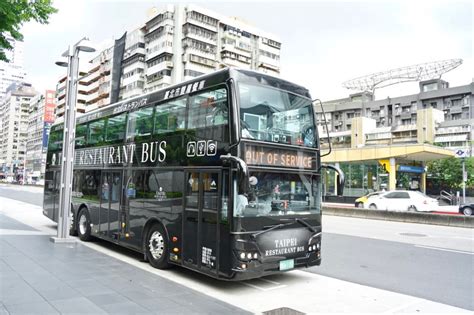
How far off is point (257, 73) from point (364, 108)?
3748 inches

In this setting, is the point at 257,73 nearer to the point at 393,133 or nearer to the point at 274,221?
the point at 274,221

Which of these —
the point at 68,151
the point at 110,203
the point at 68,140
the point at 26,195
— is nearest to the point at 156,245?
the point at 110,203

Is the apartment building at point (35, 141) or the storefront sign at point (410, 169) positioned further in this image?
the apartment building at point (35, 141)

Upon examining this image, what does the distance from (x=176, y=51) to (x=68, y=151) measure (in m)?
65.9

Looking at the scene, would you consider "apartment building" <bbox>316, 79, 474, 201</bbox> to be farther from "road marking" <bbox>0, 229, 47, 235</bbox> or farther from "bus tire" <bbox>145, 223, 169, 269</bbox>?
"bus tire" <bbox>145, 223, 169, 269</bbox>

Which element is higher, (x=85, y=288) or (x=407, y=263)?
(x=85, y=288)

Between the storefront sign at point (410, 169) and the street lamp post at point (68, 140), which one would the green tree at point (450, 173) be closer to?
the storefront sign at point (410, 169)

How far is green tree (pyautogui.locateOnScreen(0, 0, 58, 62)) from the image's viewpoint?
22.0 ft

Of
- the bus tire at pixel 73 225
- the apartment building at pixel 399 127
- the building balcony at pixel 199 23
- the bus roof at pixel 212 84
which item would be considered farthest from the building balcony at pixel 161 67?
the bus roof at pixel 212 84

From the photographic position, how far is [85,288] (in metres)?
6.32

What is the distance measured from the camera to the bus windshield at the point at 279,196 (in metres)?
6.56

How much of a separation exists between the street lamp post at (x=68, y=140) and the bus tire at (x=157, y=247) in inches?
149

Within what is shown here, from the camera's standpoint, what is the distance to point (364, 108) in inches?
3797

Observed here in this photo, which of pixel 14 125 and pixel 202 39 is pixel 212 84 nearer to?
pixel 202 39
